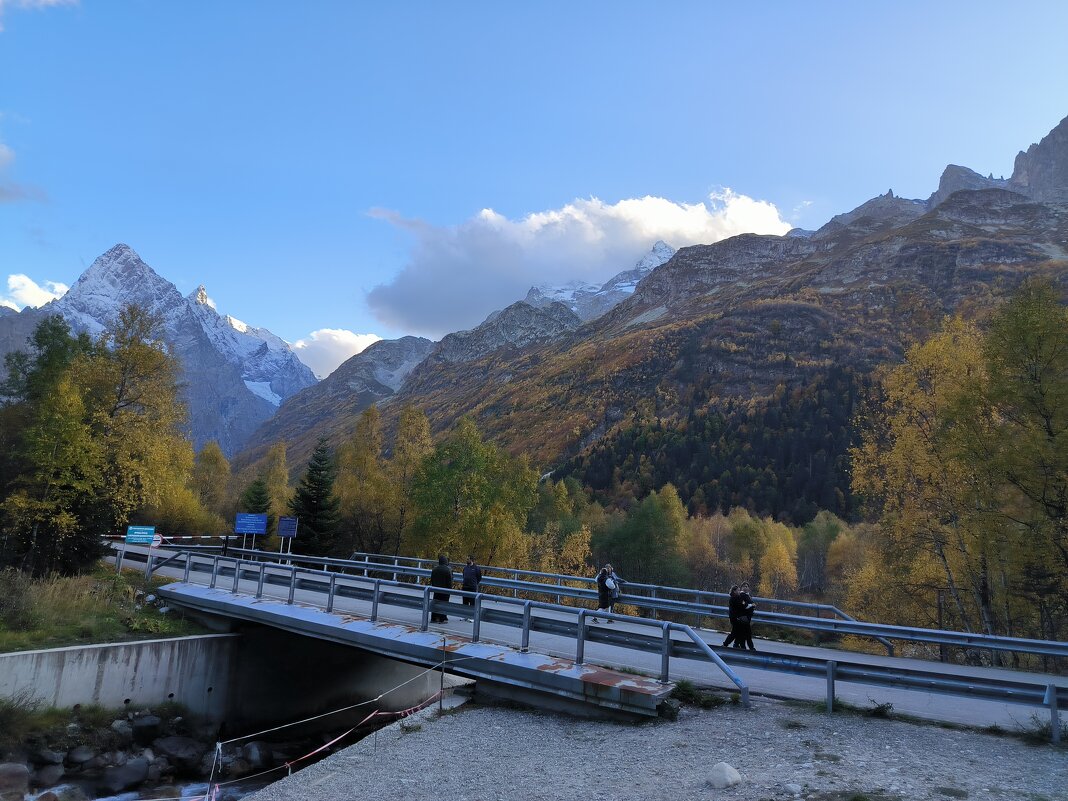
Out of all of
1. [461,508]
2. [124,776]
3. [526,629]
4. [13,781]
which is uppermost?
[461,508]

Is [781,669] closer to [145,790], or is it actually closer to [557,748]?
[557,748]

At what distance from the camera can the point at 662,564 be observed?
64.8 m

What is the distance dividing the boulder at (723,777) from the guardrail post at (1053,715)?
3.84m

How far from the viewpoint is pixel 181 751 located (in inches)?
546

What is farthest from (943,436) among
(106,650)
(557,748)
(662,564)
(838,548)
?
(838,548)

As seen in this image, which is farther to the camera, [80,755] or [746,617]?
[80,755]

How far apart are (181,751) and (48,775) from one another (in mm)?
2743

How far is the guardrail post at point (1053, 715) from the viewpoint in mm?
7219

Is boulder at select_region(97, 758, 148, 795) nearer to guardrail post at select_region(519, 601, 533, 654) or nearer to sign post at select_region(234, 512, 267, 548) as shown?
guardrail post at select_region(519, 601, 533, 654)

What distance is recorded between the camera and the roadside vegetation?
1481 cm

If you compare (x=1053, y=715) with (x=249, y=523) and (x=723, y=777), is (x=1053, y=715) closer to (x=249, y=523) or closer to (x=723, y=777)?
(x=723, y=777)

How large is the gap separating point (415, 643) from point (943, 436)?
54.7ft

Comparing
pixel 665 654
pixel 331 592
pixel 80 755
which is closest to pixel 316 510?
pixel 331 592

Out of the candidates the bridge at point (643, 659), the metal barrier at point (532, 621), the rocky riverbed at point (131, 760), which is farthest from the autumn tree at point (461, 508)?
the rocky riverbed at point (131, 760)
